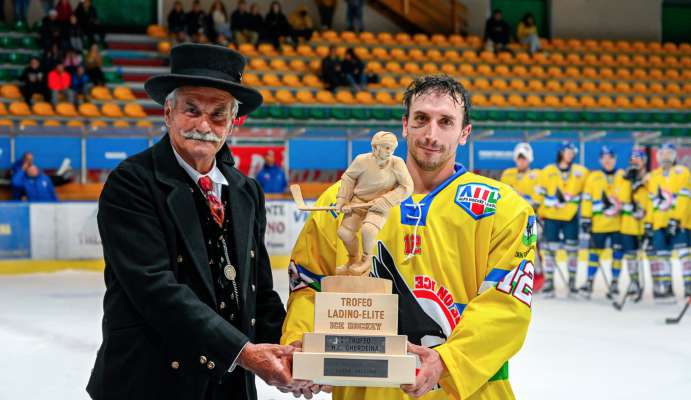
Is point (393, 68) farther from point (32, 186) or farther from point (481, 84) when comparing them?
point (32, 186)

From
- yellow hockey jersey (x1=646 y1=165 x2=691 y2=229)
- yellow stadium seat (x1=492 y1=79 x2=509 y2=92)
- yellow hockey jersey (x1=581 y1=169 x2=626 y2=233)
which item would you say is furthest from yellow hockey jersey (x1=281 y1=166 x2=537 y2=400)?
yellow stadium seat (x1=492 y1=79 x2=509 y2=92)

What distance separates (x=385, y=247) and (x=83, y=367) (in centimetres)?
424

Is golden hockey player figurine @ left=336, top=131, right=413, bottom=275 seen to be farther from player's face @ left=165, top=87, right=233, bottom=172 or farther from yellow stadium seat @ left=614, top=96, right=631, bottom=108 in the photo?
yellow stadium seat @ left=614, top=96, right=631, bottom=108

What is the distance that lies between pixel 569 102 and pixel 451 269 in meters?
18.1

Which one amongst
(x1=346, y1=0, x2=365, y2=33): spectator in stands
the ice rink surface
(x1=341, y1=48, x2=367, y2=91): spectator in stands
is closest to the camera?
the ice rink surface

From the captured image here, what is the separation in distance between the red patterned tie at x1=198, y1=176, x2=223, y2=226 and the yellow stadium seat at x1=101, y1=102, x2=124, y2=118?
14.1m

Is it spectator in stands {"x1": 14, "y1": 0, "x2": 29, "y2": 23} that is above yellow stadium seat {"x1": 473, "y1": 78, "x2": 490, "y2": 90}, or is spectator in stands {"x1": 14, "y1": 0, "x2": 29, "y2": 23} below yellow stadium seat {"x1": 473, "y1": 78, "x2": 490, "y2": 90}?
above

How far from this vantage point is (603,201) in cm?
1020

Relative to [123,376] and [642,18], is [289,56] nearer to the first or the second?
[642,18]

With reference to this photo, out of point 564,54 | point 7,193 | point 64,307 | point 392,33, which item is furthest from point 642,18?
point 64,307

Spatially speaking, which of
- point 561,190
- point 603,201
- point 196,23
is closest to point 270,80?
point 196,23

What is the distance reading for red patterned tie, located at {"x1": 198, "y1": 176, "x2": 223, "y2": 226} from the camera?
2496mm

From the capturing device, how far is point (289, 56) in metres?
19.3

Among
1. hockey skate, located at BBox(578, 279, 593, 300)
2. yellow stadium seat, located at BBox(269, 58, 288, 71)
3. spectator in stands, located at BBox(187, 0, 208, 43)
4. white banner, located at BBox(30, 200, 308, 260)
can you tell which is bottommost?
hockey skate, located at BBox(578, 279, 593, 300)
